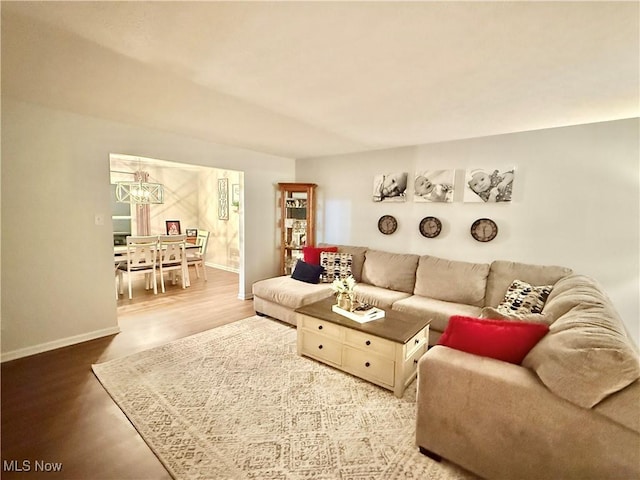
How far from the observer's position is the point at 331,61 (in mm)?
1726

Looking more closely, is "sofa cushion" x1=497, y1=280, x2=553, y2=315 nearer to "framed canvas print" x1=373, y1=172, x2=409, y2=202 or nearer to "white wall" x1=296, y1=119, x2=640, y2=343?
"white wall" x1=296, y1=119, x2=640, y2=343

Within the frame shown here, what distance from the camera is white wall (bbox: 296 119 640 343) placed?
2.69m

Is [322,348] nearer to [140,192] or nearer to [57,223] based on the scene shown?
[57,223]

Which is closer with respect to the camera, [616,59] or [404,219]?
[616,59]

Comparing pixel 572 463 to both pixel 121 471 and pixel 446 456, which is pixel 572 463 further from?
pixel 121 471

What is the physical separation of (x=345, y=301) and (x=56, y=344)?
2919mm

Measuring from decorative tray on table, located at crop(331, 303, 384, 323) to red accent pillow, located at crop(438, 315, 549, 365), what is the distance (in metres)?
0.93

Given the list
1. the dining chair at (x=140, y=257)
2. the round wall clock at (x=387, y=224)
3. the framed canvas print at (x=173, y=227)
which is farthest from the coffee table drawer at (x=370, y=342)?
the framed canvas print at (x=173, y=227)

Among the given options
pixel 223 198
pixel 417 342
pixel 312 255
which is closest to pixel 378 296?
pixel 417 342

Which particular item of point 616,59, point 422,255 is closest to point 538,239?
point 422,255

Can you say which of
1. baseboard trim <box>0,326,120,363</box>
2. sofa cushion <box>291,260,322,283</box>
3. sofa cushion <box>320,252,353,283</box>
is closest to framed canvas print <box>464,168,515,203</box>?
sofa cushion <box>320,252,353,283</box>

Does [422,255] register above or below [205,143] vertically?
below

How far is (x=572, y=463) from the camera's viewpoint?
1213 mm

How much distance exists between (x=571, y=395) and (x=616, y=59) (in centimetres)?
188
